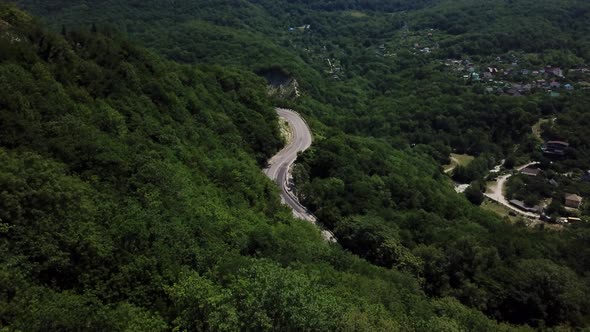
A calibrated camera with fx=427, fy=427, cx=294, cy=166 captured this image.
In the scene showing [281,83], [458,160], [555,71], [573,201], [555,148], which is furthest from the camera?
[555,71]

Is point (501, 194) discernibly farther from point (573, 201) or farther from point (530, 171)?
point (530, 171)

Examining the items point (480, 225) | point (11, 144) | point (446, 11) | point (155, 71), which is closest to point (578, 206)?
point (480, 225)

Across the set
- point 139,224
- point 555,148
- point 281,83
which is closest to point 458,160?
Answer: point 555,148

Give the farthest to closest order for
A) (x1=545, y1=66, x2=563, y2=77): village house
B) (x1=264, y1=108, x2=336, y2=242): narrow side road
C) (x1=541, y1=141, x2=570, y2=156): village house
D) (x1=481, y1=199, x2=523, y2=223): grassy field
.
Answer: (x1=545, y1=66, x2=563, y2=77): village house → (x1=541, y1=141, x2=570, y2=156): village house → (x1=481, y1=199, x2=523, y2=223): grassy field → (x1=264, y1=108, x2=336, y2=242): narrow side road

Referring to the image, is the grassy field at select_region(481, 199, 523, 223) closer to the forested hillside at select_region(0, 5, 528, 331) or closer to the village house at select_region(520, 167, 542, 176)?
the village house at select_region(520, 167, 542, 176)

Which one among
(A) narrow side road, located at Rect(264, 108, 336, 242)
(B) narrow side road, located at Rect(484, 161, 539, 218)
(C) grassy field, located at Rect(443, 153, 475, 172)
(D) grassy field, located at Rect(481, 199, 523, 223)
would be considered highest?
(A) narrow side road, located at Rect(264, 108, 336, 242)

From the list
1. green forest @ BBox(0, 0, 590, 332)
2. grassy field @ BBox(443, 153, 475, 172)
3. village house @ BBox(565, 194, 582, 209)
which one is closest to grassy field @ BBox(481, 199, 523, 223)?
green forest @ BBox(0, 0, 590, 332)

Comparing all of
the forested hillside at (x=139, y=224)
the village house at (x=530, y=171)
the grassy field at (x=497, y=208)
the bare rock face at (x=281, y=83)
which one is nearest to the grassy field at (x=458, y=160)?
the village house at (x=530, y=171)

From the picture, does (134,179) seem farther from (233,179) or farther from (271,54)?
(271,54)
